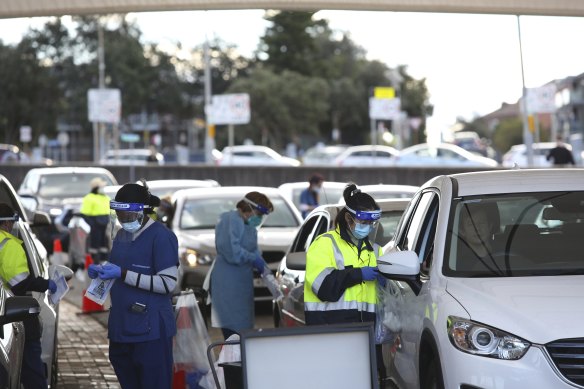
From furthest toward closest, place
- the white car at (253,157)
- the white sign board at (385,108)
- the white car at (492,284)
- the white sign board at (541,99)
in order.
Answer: the white car at (253,157)
the white sign board at (385,108)
the white sign board at (541,99)
the white car at (492,284)

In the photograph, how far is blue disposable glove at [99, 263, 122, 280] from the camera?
8500mm

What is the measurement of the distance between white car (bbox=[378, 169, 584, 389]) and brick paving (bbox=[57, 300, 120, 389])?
3.65 meters

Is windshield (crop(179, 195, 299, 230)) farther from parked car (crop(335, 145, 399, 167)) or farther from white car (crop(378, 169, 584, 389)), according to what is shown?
parked car (crop(335, 145, 399, 167))

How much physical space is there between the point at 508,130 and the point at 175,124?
96.3 feet

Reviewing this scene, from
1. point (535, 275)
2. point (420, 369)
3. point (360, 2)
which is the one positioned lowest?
point (420, 369)

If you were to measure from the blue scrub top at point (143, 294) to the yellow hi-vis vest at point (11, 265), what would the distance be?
988 millimetres

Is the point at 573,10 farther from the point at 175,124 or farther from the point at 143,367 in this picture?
the point at 175,124

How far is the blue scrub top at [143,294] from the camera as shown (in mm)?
8672

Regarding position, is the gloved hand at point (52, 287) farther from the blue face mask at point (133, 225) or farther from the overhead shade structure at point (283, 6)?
the overhead shade structure at point (283, 6)

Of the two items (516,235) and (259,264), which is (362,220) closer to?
(516,235)

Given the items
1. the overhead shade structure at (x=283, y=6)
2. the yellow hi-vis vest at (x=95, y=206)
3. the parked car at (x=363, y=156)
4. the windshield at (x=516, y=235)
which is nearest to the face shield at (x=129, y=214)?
the windshield at (x=516, y=235)

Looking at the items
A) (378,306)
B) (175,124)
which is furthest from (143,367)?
(175,124)

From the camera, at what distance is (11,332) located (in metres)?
7.63

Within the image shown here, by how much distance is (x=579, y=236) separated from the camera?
8.42 m
